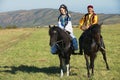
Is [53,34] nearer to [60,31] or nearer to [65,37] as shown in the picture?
[60,31]

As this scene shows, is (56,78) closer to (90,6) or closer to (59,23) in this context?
(59,23)

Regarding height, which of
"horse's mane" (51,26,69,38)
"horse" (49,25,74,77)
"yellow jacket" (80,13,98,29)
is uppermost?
"yellow jacket" (80,13,98,29)

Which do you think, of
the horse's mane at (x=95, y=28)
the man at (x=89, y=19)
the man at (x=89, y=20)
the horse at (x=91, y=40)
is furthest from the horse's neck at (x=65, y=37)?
the horse's mane at (x=95, y=28)

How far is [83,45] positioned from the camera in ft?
42.3

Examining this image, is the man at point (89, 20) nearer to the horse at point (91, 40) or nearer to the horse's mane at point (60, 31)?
the horse at point (91, 40)

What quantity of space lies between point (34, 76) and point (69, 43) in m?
2.04

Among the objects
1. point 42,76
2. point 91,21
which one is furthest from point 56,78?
point 91,21

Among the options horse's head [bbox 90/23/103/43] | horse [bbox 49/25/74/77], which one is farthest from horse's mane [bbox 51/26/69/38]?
horse's head [bbox 90/23/103/43]

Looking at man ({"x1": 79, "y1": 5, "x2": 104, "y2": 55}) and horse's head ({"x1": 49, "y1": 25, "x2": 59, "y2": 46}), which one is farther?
man ({"x1": 79, "y1": 5, "x2": 104, "y2": 55})

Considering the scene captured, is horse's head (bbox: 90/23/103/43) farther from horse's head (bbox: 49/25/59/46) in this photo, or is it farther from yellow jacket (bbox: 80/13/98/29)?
horse's head (bbox: 49/25/59/46)

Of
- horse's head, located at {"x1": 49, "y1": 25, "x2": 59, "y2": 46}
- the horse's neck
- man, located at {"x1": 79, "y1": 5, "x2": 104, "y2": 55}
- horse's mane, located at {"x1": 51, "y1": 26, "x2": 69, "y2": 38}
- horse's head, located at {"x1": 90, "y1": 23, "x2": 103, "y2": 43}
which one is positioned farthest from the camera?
man, located at {"x1": 79, "y1": 5, "x2": 104, "y2": 55}

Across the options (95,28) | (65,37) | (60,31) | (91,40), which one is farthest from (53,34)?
(95,28)

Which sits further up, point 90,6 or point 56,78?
point 90,6

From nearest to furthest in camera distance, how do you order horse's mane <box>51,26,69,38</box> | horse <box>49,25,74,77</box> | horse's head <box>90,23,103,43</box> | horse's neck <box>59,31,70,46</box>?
horse's head <box>90,23,103,43</box>
horse <box>49,25,74,77</box>
horse's mane <box>51,26,69,38</box>
horse's neck <box>59,31,70,46</box>
